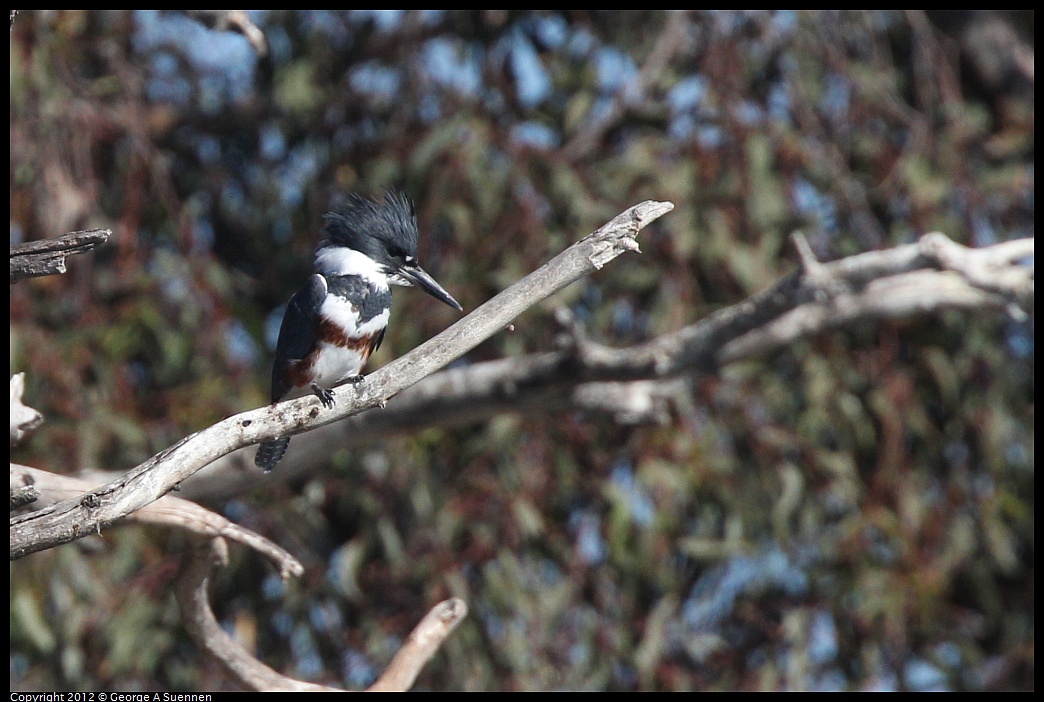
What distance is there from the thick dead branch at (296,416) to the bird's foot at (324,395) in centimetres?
2

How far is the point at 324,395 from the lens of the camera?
2.07 meters

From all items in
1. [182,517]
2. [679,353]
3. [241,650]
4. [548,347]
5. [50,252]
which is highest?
[50,252]

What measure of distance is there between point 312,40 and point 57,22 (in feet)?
2.32

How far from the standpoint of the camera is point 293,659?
3.62 meters

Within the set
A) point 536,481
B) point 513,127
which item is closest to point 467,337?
point 536,481

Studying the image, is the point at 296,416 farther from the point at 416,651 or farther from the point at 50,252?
the point at 416,651

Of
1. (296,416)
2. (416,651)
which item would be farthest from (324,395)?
(416,651)

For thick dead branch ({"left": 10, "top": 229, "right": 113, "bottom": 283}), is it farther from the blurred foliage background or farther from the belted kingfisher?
the blurred foliage background

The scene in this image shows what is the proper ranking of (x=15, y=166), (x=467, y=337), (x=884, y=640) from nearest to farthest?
(x=467, y=337), (x=15, y=166), (x=884, y=640)

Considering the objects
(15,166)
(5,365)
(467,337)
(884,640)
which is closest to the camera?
(467,337)

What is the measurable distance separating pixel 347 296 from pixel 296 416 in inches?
18.1

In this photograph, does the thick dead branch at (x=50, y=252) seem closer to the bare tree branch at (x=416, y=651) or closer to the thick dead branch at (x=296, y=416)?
the thick dead branch at (x=296, y=416)
